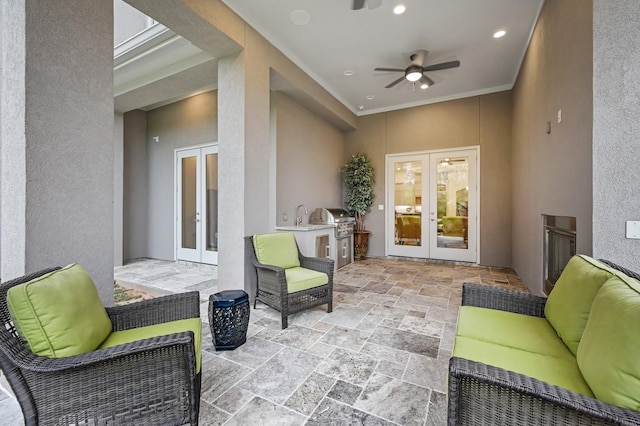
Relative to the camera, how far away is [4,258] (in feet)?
5.62

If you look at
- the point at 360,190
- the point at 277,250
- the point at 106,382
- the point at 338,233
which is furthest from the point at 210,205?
the point at 106,382

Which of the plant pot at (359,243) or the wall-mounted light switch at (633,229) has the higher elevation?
the wall-mounted light switch at (633,229)

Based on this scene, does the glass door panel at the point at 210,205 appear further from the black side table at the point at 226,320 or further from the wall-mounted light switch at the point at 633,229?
the wall-mounted light switch at the point at 633,229

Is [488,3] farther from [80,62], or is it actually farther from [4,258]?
[4,258]

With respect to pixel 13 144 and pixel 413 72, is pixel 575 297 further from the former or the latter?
pixel 413 72

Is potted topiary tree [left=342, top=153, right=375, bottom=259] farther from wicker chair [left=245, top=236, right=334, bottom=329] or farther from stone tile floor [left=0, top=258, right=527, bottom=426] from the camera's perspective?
wicker chair [left=245, top=236, right=334, bottom=329]

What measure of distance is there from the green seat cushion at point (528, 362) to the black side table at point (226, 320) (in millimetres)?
1689

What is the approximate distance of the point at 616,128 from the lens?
1.83 metres

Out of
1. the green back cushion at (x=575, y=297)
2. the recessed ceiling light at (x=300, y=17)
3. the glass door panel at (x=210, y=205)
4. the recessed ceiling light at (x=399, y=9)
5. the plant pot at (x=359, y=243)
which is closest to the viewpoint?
the green back cushion at (x=575, y=297)

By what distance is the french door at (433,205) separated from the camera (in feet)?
19.2

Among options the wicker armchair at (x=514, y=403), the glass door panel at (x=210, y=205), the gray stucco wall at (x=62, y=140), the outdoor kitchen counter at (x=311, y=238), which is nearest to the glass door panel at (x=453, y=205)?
the outdoor kitchen counter at (x=311, y=238)

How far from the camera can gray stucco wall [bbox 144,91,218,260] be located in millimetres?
5668

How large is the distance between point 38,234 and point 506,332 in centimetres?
295

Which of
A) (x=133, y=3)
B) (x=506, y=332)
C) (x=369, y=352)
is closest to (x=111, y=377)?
(x=369, y=352)
